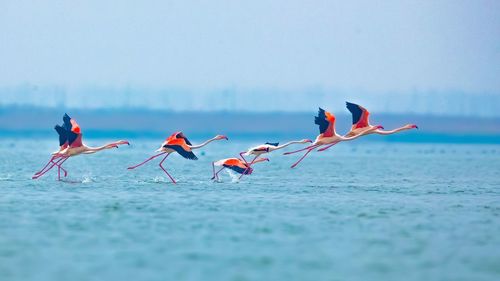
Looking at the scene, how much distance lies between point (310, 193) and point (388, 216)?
7.07 metres

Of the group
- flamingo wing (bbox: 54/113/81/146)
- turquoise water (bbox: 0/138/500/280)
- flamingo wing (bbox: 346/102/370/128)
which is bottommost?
turquoise water (bbox: 0/138/500/280)

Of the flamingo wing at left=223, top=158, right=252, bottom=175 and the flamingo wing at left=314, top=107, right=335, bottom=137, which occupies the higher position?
the flamingo wing at left=314, top=107, right=335, bottom=137

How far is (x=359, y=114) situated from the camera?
101ft

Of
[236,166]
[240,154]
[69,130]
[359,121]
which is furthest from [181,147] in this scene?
[359,121]

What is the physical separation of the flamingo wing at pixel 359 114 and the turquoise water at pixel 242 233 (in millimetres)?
2240

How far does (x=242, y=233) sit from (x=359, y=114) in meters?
10.9

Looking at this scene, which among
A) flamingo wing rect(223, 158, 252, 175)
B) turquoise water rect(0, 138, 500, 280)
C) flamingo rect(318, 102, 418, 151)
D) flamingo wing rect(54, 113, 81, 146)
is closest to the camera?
turquoise water rect(0, 138, 500, 280)

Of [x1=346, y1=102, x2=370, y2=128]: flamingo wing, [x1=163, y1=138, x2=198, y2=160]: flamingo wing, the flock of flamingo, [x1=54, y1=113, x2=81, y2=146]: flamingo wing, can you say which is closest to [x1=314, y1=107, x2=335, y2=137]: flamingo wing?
the flock of flamingo

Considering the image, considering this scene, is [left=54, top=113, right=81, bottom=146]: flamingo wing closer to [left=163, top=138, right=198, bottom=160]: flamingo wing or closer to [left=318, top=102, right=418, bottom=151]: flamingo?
[left=163, top=138, right=198, bottom=160]: flamingo wing

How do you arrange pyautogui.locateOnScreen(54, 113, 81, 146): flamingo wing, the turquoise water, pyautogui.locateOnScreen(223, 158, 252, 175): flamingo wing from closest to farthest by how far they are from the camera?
the turquoise water < pyautogui.locateOnScreen(54, 113, 81, 146): flamingo wing < pyautogui.locateOnScreen(223, 158, 252, 175): flamingo wing

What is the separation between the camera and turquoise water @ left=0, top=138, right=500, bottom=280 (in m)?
16.7

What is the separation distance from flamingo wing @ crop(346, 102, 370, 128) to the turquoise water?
2.24m

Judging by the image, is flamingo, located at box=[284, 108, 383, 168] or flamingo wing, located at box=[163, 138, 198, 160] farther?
flamingo wing, located at box=[163, 138, 198, 160]

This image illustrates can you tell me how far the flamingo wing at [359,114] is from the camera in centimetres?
3080
